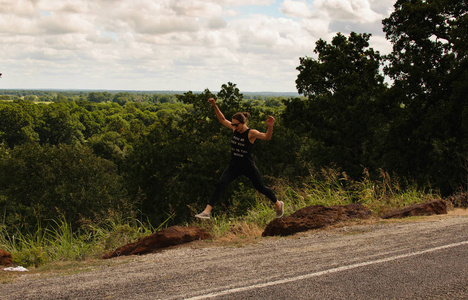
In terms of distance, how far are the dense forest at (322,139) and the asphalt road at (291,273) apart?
1591cm

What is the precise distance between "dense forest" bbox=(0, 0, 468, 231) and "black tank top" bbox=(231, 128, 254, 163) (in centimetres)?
1492

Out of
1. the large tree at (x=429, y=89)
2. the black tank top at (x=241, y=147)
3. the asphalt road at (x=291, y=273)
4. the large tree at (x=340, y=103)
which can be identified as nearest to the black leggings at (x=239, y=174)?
the black tank top at (x=241, y=147)

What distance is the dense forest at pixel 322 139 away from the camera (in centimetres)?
2242

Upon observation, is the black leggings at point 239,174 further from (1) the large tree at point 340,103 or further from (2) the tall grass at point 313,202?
(1) the large tree at point 340,103

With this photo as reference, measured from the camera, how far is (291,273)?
13.4 feet

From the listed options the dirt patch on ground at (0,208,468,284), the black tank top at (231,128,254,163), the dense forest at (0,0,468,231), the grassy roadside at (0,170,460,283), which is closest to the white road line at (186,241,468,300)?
the dirt patch on ground at (0,208,468,284)

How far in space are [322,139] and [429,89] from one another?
318 inches

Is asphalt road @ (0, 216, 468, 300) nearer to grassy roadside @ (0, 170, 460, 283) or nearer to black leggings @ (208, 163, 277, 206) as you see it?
grassy roadside @ (0, 170, 460, 283)

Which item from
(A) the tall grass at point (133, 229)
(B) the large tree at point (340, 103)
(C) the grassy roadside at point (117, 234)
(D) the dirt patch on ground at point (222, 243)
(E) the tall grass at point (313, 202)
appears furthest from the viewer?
(B) the large tree at point (340, 103)

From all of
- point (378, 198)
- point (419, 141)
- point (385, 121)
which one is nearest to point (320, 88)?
point (385, 121)

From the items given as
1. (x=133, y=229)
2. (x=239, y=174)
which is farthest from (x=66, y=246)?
(x=239, y=174)

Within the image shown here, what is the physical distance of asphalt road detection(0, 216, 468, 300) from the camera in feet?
11.8

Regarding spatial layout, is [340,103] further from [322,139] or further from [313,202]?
[313,202]

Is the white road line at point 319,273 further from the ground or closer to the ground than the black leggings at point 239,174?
closer to the ground
